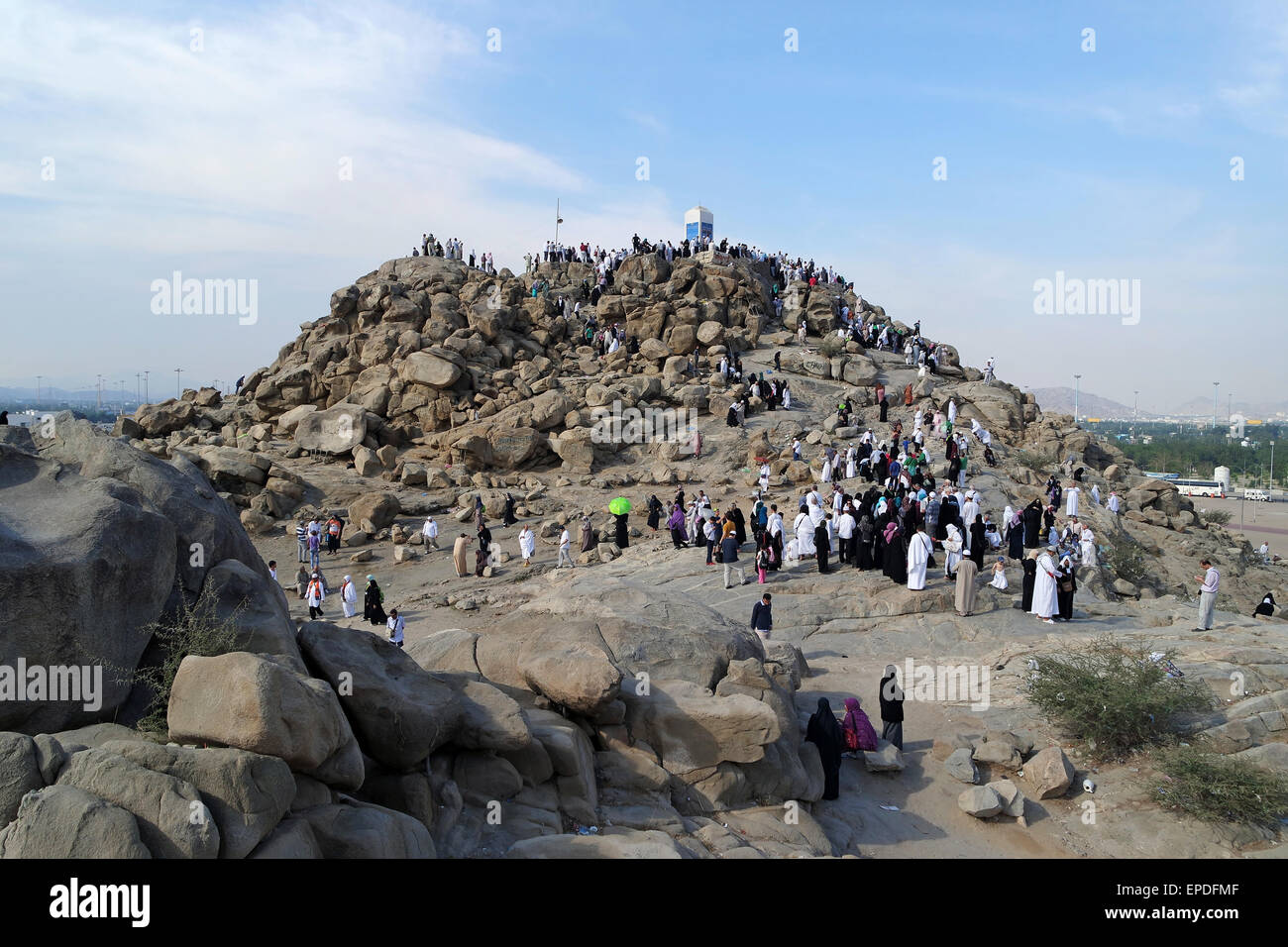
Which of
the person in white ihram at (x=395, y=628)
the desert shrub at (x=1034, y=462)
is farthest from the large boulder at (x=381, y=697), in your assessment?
the desert shrub at (x=1034, y=462)

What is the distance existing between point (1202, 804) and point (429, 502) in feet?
64.8

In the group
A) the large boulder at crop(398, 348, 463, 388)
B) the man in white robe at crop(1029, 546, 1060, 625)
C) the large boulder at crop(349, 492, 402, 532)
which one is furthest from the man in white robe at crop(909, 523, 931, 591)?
the large boulder at crop(398, 348, 463, 388)

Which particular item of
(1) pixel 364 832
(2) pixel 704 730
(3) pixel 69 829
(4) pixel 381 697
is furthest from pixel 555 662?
(3) pixel 69 829

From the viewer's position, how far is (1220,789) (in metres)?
7.55

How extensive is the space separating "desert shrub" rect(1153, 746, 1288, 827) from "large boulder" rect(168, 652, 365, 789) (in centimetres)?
800

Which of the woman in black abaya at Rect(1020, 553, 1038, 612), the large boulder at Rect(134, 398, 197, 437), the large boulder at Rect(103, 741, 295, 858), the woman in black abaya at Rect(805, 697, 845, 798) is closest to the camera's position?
the large boulder at Rect(103, 741, 295, 858)

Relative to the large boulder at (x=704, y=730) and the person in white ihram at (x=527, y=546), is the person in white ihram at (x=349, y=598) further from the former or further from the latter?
the large boulder at (x=704, y=730)

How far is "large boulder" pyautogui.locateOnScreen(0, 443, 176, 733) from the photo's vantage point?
5.17m

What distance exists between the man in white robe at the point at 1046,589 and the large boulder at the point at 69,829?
44.0ft

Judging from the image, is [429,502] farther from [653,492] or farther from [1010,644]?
[1010,644]

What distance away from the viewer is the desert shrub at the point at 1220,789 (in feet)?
24.4

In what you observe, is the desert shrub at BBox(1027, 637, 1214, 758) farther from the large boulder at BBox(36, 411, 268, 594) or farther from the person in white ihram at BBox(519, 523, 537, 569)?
the person in white ihram at BBox(519, 523, 537, 569)

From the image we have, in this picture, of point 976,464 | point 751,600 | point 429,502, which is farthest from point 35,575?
point 976,464
